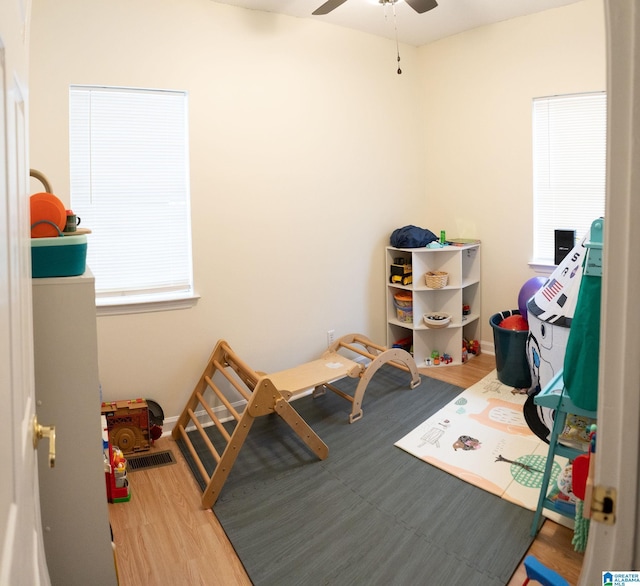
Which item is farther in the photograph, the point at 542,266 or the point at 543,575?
the point at 542,266

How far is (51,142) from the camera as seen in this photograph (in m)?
2.62

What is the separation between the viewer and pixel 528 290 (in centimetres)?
360

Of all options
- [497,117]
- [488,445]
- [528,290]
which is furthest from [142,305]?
[497,117]

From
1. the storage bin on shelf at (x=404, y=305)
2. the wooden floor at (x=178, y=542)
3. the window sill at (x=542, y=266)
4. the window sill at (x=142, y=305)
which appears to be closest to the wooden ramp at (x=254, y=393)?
the wooden floor at (x=178, y=542)

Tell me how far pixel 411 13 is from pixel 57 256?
3.04m

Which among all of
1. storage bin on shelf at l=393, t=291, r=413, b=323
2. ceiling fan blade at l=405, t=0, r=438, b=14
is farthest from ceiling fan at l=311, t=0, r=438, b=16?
storage bin on shelf at l=393, t=291, r=413, b=323

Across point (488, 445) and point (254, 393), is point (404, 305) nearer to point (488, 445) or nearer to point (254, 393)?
point (488, 445)

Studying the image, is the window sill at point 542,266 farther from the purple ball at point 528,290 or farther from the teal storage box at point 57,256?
the teal storage box at point 57,256

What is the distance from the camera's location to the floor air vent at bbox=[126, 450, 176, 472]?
2.72 meters

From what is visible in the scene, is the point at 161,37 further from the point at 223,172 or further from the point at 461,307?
the point at 461,307

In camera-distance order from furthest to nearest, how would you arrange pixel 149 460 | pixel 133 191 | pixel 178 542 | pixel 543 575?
pixel 133 191 → pixel 149 460 → pixel 178 542 → pixel 543 575

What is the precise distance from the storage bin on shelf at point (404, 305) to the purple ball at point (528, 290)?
2.68 feet

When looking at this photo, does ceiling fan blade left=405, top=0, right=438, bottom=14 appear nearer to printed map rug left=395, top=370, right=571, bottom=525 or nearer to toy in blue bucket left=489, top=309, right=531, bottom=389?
toy in blue bucket left=489, top=309, right=531, bottom=389

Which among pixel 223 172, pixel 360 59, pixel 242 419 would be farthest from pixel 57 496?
pixel 360 59
